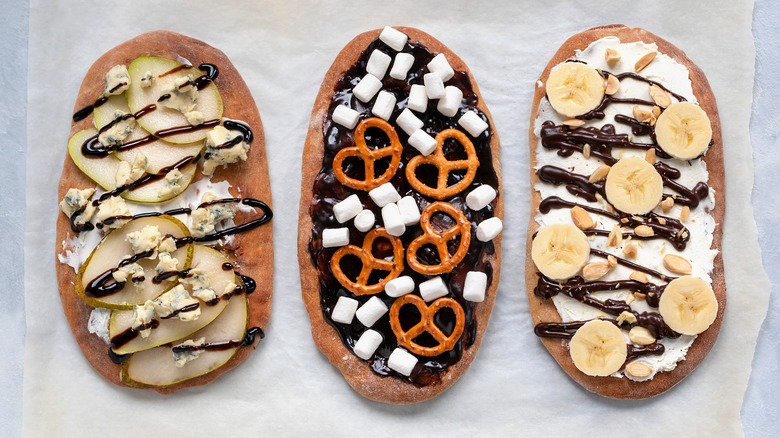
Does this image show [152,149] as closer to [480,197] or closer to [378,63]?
[378,63]

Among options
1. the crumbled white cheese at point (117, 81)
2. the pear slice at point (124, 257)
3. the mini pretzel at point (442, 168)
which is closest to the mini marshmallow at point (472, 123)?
the mini pretzel at point (442, 168)

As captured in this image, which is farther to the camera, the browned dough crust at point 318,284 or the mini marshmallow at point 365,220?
the browned dough crust at point 318,284

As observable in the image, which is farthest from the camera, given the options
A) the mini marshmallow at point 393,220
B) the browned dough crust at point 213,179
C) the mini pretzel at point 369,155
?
the browned dough crust at point 213,179

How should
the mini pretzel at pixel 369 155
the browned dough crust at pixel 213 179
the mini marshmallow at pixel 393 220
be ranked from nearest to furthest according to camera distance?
the mini marshmallow at pixel 393 220, the mini pretzel at pixel 369 155, the browned dough crust at pixel 213 179

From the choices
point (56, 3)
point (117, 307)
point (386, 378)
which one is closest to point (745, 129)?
point (386, 378)

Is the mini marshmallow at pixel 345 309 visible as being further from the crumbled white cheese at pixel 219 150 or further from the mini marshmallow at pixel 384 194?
the crumbled white cheese at pixel 219 150

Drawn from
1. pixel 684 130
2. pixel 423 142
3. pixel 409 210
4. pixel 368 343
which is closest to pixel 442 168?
pixel 423 142

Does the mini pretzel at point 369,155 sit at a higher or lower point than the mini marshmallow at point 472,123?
lower
